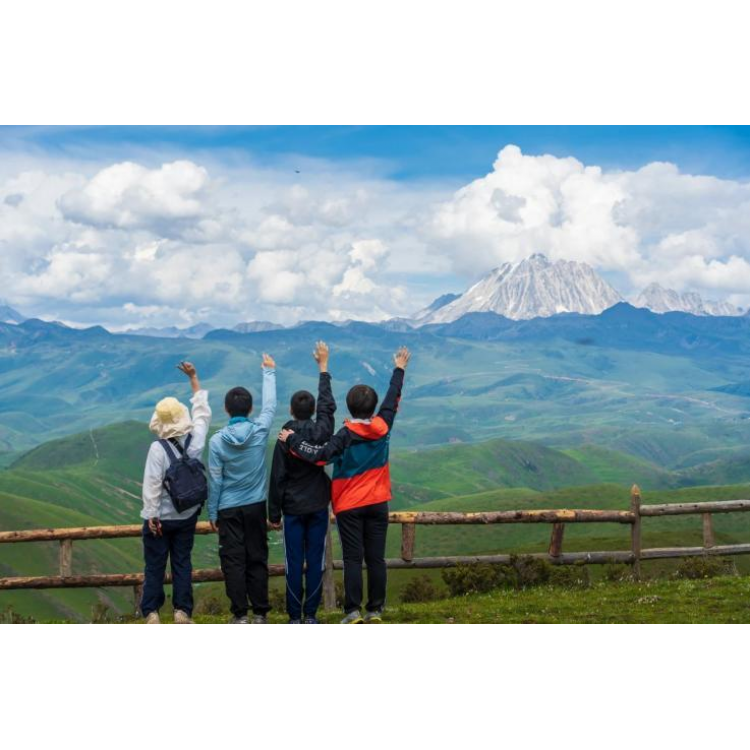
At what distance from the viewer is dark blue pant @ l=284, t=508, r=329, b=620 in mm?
8367

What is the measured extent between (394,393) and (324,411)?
735 mm

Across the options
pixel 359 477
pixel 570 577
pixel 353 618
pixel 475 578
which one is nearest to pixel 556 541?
pixel 570 577

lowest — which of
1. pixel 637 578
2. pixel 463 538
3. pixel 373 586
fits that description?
pixel 463 538

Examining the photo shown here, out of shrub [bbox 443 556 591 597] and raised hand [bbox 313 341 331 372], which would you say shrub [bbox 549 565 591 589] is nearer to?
shrub [bbox 443 556 591 597]

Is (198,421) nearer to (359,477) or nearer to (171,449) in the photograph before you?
(171,449)

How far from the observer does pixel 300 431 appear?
8047mm

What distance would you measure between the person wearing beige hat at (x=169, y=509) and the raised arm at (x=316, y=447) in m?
0.75

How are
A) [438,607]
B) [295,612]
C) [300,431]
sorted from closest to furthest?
1. [300,431]
2. [295,612]
3. [438,607]

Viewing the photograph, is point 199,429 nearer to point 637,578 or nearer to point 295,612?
point 295,612

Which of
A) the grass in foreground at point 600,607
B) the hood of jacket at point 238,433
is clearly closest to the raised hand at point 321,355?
the hood of jacket at point 238,433

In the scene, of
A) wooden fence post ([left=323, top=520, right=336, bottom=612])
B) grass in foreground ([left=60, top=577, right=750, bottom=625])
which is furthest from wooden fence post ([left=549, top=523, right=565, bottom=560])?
wooden fence post ([left=323, top=520, right=336, bottom=612])
